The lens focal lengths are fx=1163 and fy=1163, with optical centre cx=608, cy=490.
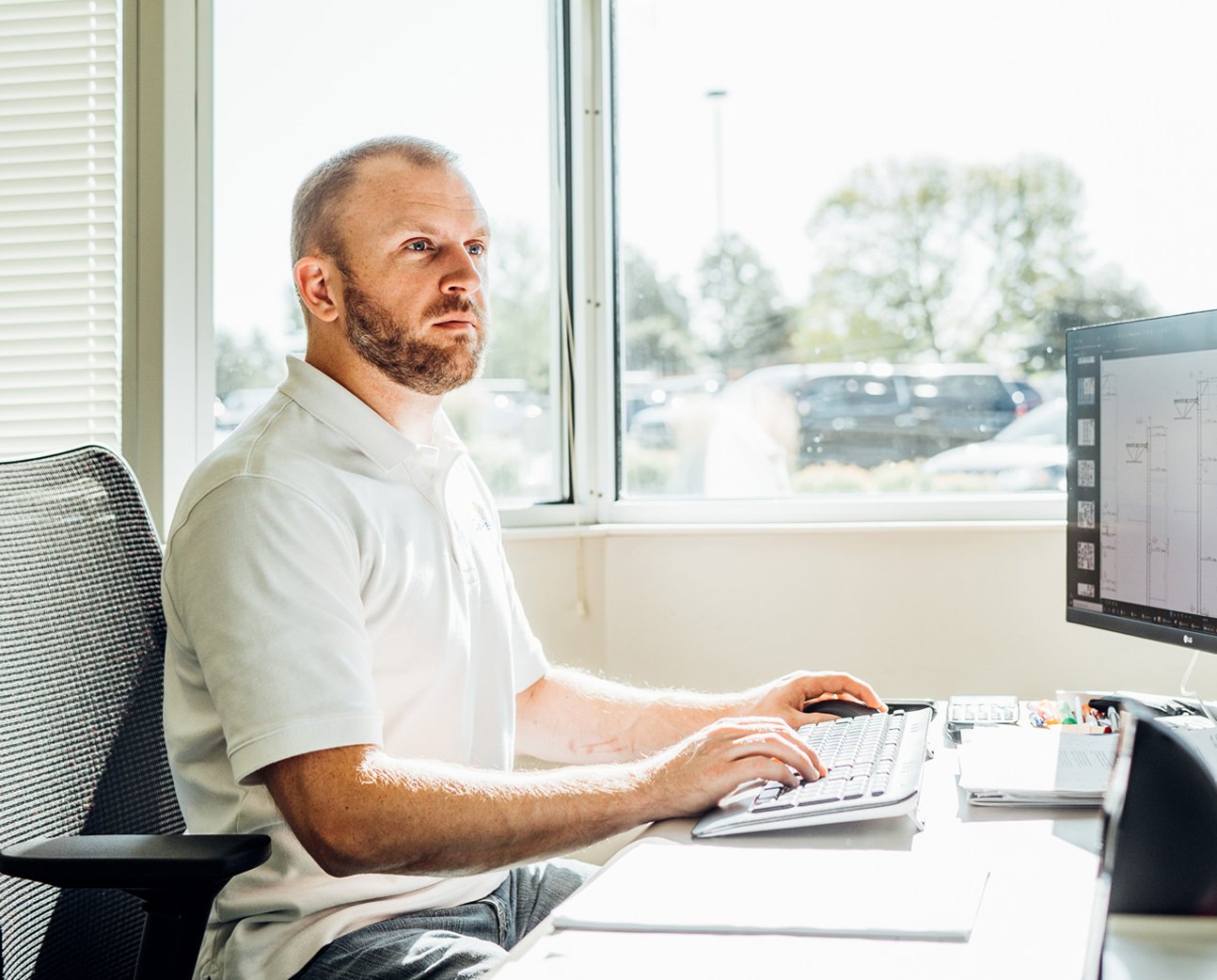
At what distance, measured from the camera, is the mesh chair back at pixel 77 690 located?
101 cm

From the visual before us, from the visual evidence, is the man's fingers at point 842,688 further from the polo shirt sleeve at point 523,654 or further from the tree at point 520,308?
the tree at point 520,308

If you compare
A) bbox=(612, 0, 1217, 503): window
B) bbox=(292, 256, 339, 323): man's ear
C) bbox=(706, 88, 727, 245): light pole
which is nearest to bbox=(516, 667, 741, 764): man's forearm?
bbox=(292, 256, 339, 323): man's ear

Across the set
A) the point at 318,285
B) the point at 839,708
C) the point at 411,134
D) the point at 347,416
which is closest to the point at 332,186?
the point at 318,285

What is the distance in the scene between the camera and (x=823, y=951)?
0.70 m

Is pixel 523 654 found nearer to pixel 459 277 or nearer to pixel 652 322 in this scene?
pixel 459 277

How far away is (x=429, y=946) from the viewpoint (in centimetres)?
106

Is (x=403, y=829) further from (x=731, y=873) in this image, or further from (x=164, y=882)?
(x=731, y=873)

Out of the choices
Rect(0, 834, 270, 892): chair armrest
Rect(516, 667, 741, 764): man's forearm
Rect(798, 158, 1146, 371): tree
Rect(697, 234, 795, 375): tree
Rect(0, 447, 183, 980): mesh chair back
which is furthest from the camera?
Rect(697, 234, 795, 375): tree

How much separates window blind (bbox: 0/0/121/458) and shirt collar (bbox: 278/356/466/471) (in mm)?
555

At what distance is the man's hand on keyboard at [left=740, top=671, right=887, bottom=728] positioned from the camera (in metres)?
1.37

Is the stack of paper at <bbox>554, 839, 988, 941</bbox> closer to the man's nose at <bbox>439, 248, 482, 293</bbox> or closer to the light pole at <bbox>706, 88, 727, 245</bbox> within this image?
the man's nose at <bbox>439, 248, 482, 293</bbox>

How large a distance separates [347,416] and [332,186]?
31 centimetres

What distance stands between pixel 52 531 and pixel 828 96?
178 centimetres

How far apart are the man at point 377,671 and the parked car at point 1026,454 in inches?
39.7
